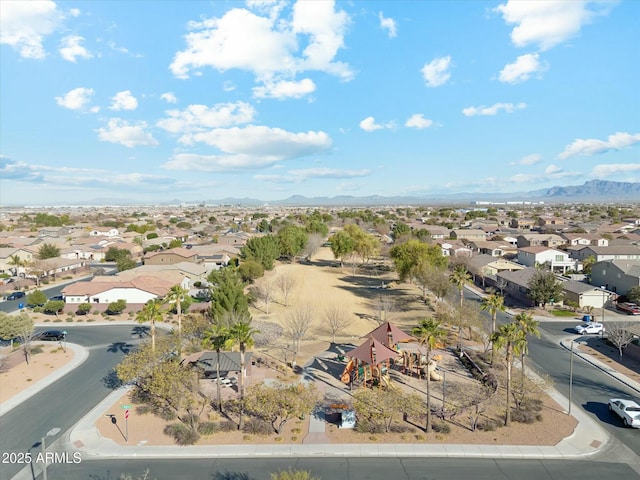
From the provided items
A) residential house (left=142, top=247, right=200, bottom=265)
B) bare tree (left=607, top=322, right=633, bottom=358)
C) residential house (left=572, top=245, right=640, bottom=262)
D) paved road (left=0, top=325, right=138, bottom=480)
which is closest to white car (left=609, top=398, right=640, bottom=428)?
bare tree (left=607, top=322, right=633, bottom=358)

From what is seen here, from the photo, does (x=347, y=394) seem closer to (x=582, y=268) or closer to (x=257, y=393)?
(x=257, y=393)

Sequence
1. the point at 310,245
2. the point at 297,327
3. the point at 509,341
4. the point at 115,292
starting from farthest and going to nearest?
the point at 310,245 < the point at 115,292 < the point at 297,327 < the point at 509,341

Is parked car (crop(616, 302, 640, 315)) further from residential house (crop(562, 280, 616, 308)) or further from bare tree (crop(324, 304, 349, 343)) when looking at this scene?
bare tree (crop(324, 304, 349, 343))

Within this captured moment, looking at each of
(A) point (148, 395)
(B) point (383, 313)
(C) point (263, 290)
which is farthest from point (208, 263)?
(A) point (148, 395)

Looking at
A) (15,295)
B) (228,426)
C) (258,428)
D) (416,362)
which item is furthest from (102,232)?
(258,428)

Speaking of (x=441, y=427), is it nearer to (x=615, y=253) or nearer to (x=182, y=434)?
(x=182, y=434)

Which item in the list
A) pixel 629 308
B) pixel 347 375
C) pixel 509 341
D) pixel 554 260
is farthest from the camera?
pixel 554 260

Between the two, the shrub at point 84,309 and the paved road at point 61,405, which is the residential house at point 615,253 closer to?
the paved road at point 61,405
